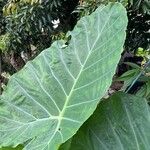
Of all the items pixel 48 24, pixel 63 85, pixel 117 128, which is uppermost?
pixel 63 85

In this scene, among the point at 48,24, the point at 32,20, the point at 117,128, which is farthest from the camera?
the point at 48,24

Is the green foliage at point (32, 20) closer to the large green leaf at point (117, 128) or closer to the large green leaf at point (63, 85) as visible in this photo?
the large green leaf at point (63, 85)

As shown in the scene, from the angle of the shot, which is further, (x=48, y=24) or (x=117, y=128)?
(x=48, y=24)

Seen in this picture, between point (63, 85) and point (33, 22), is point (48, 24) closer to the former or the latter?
point (33, 22)

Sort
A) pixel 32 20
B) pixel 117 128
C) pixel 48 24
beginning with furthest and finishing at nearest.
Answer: pixel 48 24
pixel 32 20
pixel 117 128

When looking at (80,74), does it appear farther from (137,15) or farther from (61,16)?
(61,16)

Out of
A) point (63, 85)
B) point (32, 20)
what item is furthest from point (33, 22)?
point (63, 85)

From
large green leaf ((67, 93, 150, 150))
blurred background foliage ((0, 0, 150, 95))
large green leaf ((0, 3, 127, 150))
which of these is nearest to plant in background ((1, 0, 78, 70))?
blurred background foliage ((0, 0, 150, 95))
